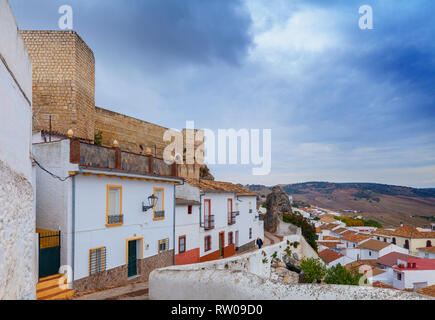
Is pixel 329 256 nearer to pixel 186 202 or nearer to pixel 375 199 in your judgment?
pixel 186 202

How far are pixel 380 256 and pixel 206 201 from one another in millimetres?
32916

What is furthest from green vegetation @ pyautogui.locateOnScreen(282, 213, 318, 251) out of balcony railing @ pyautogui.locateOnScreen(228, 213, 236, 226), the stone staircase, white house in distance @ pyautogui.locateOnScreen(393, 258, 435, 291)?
the stone staircase

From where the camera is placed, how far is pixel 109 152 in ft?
34.3

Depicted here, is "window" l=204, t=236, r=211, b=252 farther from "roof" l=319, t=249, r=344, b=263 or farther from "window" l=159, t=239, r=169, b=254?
"roof" l=319, t=249, r=344, b=263

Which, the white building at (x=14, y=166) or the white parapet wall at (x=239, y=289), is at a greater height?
the white building at (x=14, y=166)

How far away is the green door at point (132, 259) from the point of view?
10.8 m

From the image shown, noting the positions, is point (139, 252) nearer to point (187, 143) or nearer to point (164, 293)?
point (164, 293)

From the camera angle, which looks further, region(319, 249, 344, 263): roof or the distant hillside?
the distant hillside

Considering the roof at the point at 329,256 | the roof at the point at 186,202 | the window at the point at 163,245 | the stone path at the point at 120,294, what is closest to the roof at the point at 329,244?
the roof at the point at 329,256

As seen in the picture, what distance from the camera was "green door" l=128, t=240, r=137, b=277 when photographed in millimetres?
10758

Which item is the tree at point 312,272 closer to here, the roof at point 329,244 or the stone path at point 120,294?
the stone path at point 120,294

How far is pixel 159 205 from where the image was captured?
12.4m

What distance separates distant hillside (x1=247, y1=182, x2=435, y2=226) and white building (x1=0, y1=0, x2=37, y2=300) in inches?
4106

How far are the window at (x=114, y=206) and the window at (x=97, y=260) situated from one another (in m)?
0.86
